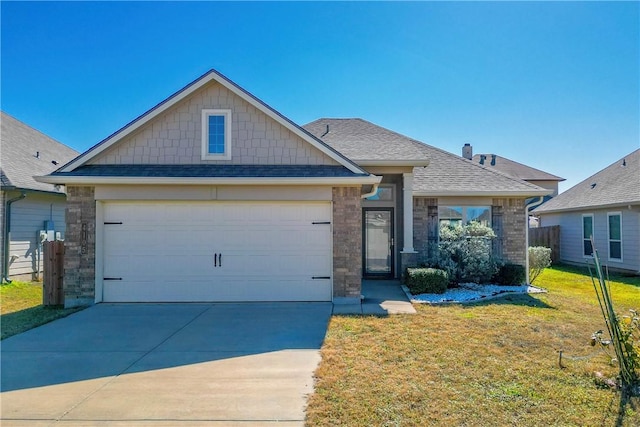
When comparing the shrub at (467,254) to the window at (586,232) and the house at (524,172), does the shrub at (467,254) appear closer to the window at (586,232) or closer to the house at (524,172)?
the window at (586,232)

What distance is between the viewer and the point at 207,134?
29.2 feet

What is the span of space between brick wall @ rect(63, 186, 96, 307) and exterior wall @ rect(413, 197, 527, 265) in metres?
8.80

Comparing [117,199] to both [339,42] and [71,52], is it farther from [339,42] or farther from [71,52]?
[339,42]

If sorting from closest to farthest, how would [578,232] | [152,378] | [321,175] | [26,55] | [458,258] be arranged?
[152,378], [321,175], [458,258], [26,55], [578,232]

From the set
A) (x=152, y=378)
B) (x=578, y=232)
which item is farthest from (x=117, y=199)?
(x=578, y=232)

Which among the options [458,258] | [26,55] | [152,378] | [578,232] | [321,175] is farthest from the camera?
[578,232]

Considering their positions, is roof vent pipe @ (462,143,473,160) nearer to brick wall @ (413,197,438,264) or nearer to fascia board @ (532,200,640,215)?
fascia board @ (532,200,640,215)

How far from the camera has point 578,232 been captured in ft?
56.6

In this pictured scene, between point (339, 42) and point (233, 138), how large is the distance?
4567 mm

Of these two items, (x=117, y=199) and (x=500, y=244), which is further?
(x=500, y=244)

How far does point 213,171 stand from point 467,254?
7231 millimetres

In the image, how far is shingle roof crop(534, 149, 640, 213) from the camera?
14.4m

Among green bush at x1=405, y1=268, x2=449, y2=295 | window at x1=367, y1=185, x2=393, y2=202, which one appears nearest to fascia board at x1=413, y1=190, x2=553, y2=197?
window at x1=367, y1=185, x2=393, y2=202

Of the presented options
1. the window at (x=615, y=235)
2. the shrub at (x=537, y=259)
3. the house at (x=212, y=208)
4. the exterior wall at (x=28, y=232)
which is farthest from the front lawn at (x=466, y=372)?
the exterior wall at (x=28, y=232)
